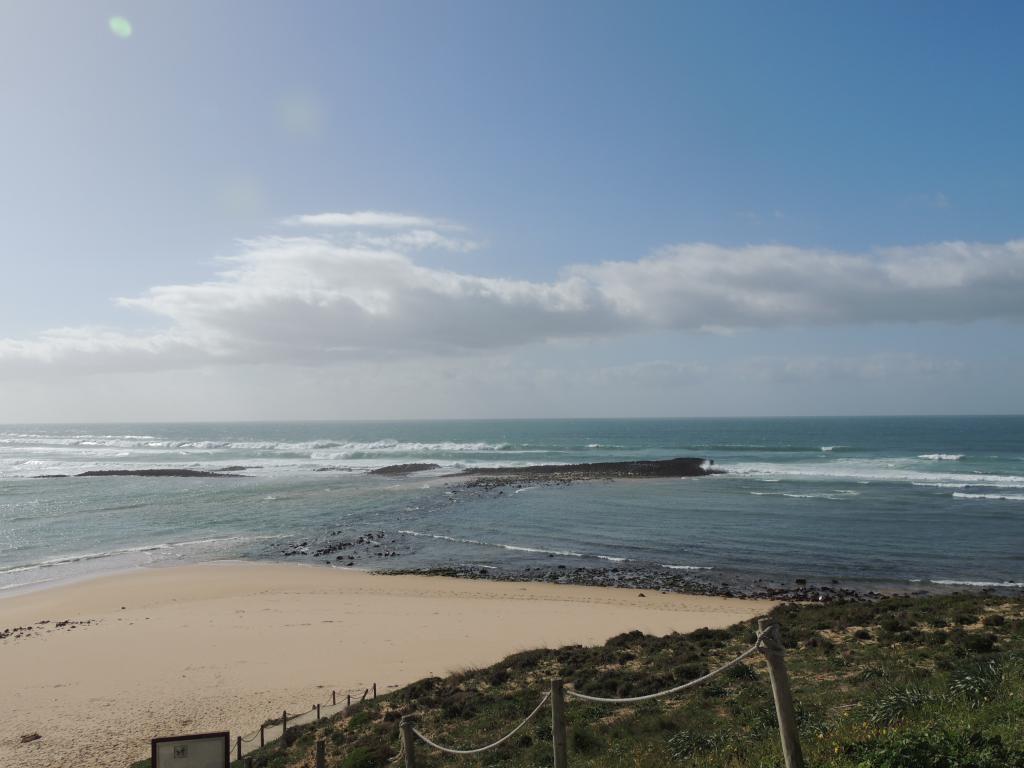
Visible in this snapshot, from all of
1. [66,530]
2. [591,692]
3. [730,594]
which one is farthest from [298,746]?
[66,530]

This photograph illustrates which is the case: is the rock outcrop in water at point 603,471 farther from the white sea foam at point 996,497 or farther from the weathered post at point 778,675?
the weathered post at point 778,675

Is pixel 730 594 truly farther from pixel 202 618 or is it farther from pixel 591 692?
pixel 202 618

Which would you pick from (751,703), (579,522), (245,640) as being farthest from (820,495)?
(751,703)

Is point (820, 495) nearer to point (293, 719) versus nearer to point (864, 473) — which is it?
point (864, 473)

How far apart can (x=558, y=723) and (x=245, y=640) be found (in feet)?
53.8

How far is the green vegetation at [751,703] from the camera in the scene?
646cm

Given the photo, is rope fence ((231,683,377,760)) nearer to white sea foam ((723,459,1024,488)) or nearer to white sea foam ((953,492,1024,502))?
white sea foam ((953,492,1024,502))

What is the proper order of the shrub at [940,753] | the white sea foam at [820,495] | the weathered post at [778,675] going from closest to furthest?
the weathered post at [778,675] < the shrub at [940,753] < the white sea foam at [820,495]

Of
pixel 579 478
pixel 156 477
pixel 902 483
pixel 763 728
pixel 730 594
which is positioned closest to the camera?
pixel 763 728

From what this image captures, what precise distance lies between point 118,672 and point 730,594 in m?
19.2

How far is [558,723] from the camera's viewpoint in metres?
6.19

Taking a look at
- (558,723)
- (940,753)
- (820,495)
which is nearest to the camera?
(940,753)

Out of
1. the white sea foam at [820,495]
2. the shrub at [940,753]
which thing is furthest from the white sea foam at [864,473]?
the shrub at [940,753]

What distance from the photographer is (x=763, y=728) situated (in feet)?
27.7
